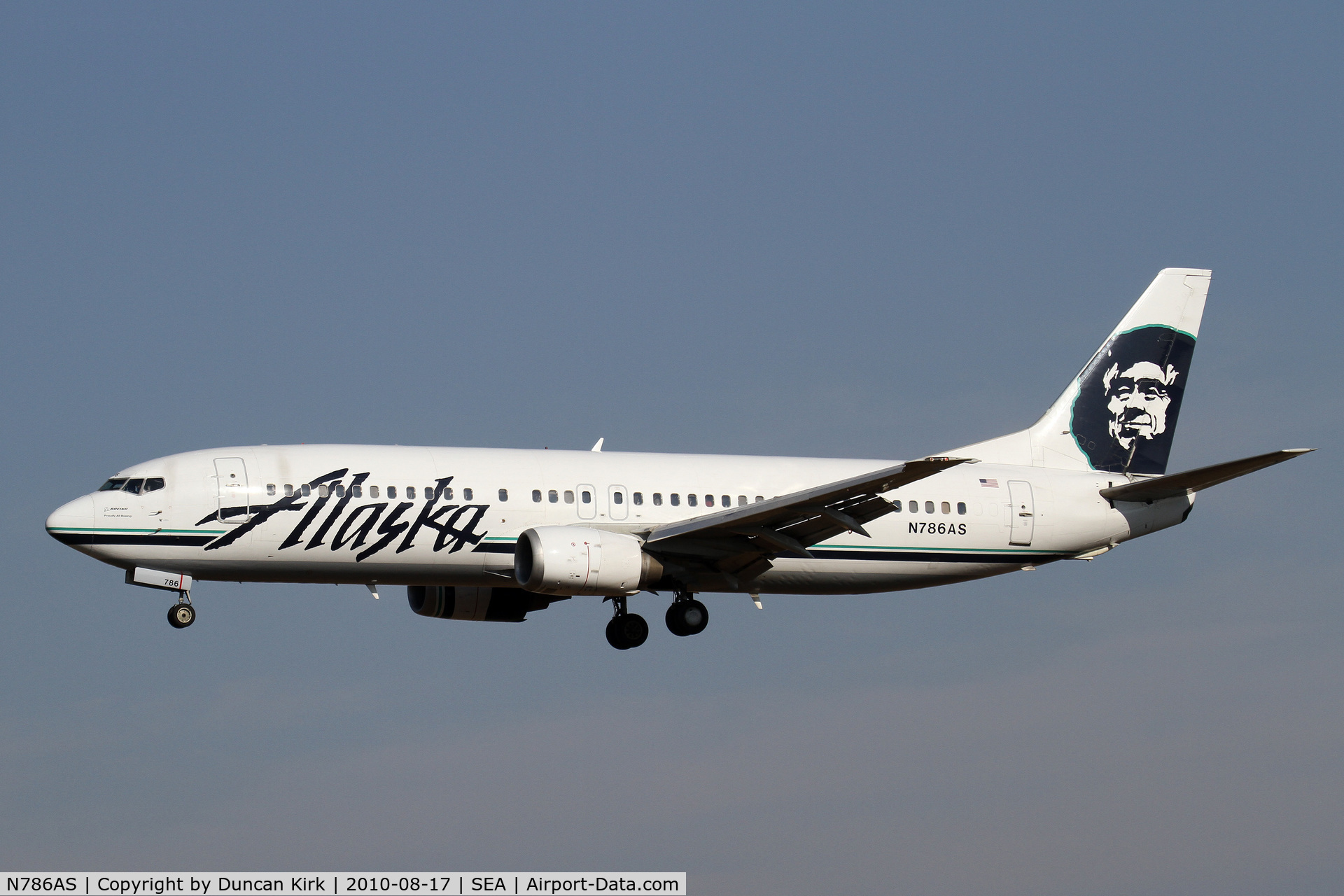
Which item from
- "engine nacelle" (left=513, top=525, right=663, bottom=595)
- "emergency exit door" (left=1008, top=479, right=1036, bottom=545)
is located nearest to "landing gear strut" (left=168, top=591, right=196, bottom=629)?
"engine nacelle" (left=513, top=525, right=663, bottom=595)

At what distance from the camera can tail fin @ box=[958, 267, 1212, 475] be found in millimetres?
46125

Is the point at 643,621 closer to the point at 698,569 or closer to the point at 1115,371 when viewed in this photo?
the point at 698,569

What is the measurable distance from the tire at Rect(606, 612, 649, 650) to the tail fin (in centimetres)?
1003

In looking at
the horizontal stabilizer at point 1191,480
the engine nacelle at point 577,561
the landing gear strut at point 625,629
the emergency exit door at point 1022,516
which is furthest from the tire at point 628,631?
the horizontal stabilizer at point 1191,480

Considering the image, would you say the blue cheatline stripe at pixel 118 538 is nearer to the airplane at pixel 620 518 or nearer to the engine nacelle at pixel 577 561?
the airplane at pixel 620 518

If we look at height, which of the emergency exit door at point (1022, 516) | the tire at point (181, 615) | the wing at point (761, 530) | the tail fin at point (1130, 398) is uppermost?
the tail fin at point (1130, 398)

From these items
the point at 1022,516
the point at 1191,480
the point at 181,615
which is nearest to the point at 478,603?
the point at 181,615

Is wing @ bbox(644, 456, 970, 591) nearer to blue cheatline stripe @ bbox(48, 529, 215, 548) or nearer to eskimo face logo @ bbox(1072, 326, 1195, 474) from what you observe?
eskimo face logo @ bbox(1072, 326, 1195, 474)

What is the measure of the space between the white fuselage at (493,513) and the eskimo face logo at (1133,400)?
2518mm

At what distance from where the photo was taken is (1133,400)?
4722cm

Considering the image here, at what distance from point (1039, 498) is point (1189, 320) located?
8451 millimetres

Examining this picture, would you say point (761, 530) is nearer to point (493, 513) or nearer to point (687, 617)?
point (687, 617)

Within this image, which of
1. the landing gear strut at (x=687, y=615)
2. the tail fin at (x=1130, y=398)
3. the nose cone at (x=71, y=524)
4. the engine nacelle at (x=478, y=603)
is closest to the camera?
the nose cone at (x=71, y=524)

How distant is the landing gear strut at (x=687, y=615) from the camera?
137 feet
